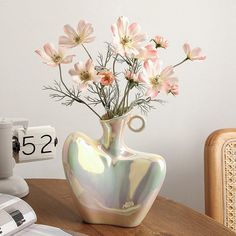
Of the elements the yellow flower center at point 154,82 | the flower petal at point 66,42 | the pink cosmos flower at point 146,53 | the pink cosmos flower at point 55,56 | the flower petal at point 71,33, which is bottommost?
the yellow flower center at point 154,82

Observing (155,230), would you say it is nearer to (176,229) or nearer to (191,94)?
(176,229)

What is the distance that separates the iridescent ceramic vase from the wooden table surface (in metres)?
0.04

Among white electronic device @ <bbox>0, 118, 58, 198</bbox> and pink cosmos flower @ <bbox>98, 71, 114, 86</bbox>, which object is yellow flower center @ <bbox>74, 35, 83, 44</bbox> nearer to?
pink cosmos flower @ <bbox>98, 71, 114, 86</bbox>

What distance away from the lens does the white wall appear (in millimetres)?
1544

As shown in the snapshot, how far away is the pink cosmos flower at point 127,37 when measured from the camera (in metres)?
0.83

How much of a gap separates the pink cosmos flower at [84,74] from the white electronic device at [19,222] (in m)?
0.23

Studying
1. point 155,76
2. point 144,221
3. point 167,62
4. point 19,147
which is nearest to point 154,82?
point 155,76

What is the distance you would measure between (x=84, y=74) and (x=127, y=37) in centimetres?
10

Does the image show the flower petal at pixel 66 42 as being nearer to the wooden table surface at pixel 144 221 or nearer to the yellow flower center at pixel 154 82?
the yellow flower center at pixel 154 82

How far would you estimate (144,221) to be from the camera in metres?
0.96

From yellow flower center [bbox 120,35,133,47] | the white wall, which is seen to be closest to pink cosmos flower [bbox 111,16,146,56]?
yellow flower center [bbox 120,35,133,47]

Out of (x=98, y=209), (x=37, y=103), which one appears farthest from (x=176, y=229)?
(x=37, y=103)

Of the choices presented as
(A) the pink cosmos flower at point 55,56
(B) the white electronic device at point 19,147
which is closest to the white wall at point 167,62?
(B) the white electronic device at point 19,147

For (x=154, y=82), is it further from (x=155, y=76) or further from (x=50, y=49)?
(x=50, y=49)
